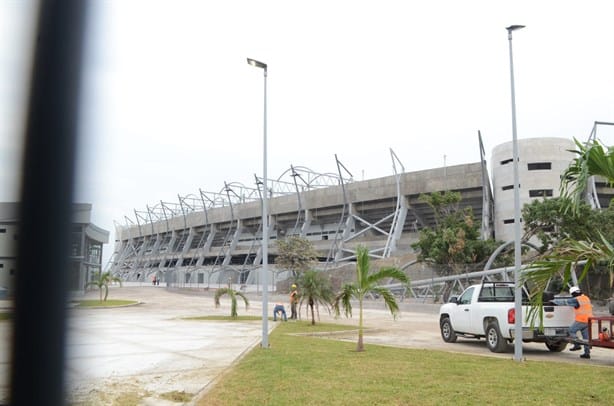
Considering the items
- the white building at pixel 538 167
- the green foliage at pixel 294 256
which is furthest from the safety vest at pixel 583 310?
the green foliage at pixel 294 256

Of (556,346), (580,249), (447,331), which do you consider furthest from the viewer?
(447,331)

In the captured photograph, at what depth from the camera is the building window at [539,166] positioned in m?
46.7

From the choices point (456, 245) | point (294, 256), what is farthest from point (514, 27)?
point (294, 256)

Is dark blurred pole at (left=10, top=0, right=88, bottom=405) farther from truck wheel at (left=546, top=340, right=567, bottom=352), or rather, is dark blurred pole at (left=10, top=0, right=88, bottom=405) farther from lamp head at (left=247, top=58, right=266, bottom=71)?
truck wheel at (left=546, top=340, right=567, bottom=352)

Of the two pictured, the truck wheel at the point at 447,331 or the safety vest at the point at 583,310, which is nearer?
the safety vest at the point at 583,310

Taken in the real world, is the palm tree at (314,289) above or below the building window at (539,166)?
below

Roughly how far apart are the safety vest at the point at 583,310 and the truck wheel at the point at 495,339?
6.18 feet

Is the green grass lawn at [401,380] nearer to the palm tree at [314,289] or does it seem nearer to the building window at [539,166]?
the palm tree at [314,289]

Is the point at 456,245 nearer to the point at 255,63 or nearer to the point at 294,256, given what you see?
the point at 294,256

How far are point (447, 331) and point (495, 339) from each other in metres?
2.76

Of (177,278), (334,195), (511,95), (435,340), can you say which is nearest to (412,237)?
(334,195)

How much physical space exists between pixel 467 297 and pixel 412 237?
4411 centimetres

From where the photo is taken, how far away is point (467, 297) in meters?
Result: 16.0

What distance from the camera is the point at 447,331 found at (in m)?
17.0
